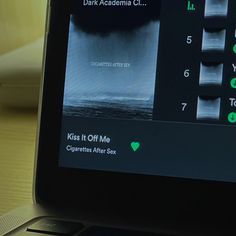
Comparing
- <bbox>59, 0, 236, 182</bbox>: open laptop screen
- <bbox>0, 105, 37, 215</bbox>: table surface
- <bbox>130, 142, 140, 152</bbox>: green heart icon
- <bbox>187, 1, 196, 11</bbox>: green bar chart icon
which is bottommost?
<bbox>0, 105, 37, 215</bbox>: table surface

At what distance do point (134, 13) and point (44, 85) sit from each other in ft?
0.33

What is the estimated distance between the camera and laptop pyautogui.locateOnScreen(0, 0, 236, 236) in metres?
0.44

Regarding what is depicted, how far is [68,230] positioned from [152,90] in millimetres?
137

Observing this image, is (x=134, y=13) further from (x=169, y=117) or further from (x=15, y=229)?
(x=15, y=229)

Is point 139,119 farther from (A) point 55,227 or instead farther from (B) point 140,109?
(A) point 55,227

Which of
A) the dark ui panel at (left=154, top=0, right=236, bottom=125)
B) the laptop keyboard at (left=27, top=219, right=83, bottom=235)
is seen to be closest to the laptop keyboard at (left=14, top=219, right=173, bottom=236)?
the laptop keyboard at (left=27, top=219, right=83, bottom=235)

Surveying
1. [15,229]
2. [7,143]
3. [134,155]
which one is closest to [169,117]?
[134,155]

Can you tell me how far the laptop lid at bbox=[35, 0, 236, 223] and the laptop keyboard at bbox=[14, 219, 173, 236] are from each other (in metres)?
0.05

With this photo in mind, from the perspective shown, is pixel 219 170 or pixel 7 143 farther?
pixel 7 143

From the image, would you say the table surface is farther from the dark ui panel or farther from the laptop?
the dark ui panel

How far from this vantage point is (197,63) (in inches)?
17.8

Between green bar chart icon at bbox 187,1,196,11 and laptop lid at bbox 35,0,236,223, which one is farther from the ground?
green bar chart icon at bbox 187,1,196,11

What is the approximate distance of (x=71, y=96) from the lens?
0.48 meters

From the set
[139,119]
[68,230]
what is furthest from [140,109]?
[68,230]
